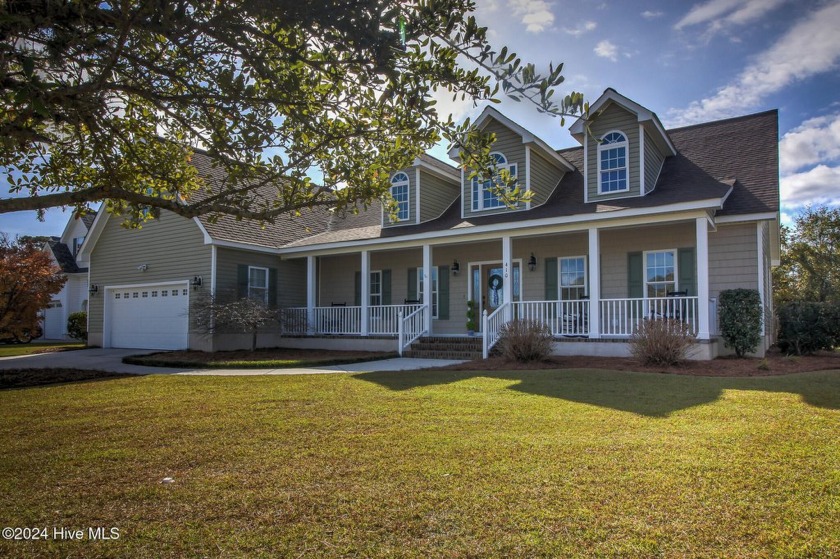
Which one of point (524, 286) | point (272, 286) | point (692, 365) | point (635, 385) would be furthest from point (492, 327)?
point (272, 286)

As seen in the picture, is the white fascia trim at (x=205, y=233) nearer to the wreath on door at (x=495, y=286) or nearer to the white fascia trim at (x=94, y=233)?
the white fascia trim at (x=94, y=233)

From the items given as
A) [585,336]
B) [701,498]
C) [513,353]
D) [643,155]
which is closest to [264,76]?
[701,498]

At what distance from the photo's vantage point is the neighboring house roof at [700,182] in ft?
40.5

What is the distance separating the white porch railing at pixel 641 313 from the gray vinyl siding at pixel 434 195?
6.17 metres

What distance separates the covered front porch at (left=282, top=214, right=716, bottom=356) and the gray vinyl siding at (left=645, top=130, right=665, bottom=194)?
A: 4.05ft

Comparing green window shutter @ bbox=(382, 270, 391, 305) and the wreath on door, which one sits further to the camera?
green window shutter @ bbox=(382, 270, 391, 305)

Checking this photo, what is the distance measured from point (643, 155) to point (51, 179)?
12.4m

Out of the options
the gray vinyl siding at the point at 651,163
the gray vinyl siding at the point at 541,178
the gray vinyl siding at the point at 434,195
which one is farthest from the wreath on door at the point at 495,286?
the gray vinyl siding at the point at 651,163

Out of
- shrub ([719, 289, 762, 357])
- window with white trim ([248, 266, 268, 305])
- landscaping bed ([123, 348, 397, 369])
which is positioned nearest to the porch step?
landscaping bed ([123, 348, 397, 369])

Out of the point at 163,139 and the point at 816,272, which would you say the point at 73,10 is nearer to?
the point at 163,139

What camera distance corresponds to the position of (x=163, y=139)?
7562mm

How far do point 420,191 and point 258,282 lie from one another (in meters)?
6.00

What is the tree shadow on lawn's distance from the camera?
21.8ft

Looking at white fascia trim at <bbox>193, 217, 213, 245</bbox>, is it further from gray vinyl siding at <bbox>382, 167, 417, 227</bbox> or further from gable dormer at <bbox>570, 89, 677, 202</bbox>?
gable dormer at <bbox>570, 89, 677, 202</bbox>
